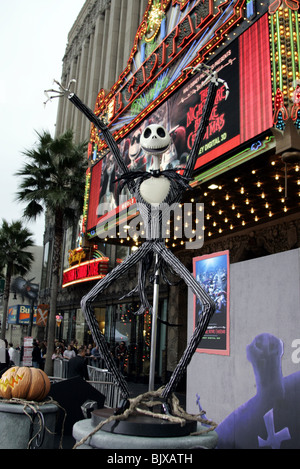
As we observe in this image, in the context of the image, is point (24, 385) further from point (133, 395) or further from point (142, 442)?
point (142, 442)

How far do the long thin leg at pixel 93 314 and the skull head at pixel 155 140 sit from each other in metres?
0.96

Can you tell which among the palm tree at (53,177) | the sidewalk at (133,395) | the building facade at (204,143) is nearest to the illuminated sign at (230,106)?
the building facade at (204,143)

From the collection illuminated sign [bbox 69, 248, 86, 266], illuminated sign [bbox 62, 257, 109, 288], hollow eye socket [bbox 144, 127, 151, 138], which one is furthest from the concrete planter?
illuminated sign [bbox 69, 248, 86, 266]

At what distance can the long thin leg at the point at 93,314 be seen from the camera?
3719 mm

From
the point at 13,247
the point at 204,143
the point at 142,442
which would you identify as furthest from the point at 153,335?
the point at 13,247

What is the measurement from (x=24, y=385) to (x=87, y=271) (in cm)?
1818

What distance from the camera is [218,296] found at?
23.7ft

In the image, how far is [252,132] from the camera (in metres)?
8.32

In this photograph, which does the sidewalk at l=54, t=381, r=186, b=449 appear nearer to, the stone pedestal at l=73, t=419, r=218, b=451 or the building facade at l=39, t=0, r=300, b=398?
the stone pedestal at l=73, t=419, r=218, b=451

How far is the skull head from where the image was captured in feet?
13.7

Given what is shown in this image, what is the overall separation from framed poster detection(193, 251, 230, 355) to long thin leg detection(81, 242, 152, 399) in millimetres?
Answer: 3310

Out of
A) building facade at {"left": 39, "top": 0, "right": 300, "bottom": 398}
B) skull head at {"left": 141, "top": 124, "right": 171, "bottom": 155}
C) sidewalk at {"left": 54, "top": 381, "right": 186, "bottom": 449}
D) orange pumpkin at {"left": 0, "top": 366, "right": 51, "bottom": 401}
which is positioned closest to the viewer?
skull head at {"left": 141, "top": 124, "right": 171, "bottom": 155}

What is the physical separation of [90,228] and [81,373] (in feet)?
26.1

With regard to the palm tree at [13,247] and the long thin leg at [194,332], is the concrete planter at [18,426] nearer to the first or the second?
the long thin leg at [194,332]
